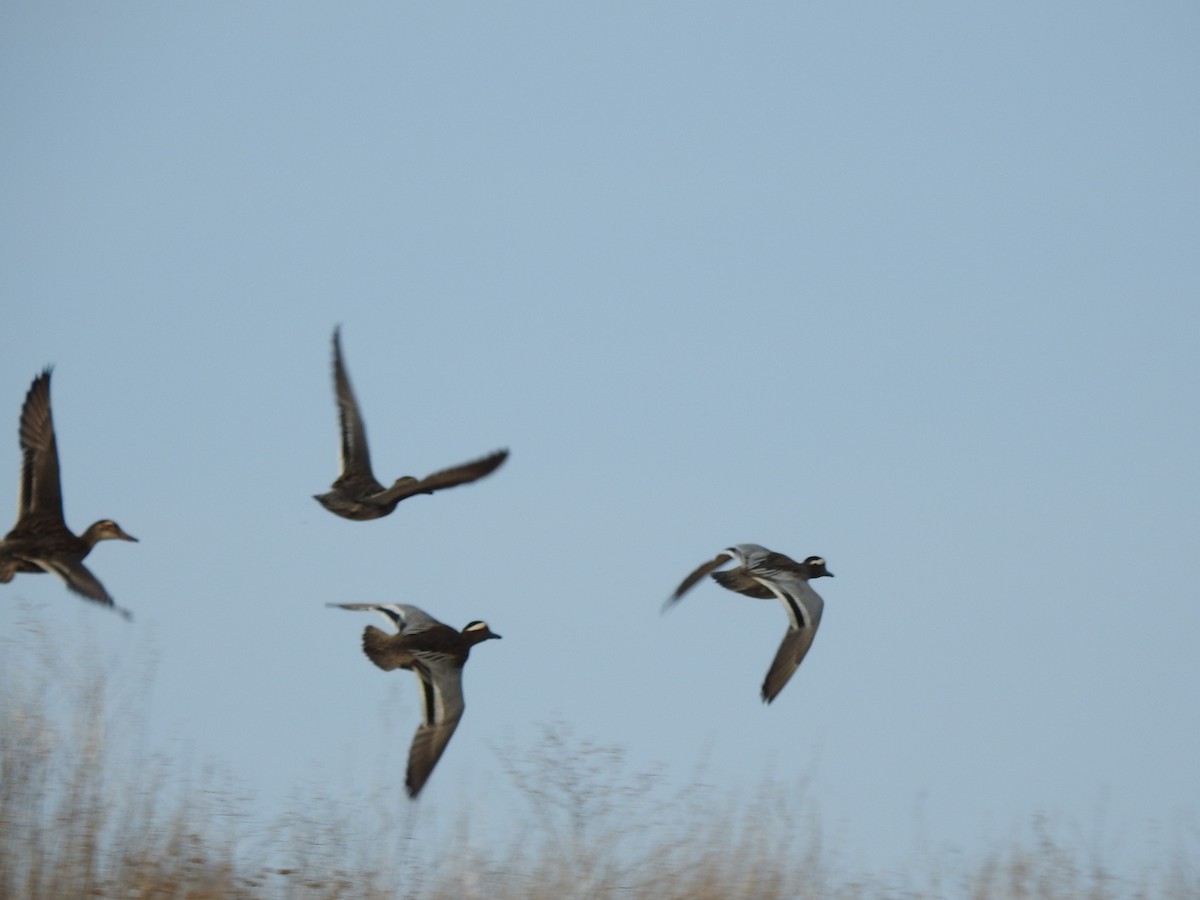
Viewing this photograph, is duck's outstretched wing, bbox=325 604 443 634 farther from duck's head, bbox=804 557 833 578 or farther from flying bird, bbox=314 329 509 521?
duck's head, bbox=804 557 833 578

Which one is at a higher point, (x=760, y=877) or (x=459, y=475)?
(x=459, y=475)

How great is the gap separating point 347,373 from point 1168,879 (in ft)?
23.7

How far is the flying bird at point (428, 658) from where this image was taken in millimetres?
9914

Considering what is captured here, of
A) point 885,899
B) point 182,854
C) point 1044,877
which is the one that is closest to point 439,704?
point 182,854

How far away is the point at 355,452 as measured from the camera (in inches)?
522

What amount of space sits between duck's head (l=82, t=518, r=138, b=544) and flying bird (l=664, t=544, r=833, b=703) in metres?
4.03

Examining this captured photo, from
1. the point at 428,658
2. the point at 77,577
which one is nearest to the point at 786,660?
the point at 428,658

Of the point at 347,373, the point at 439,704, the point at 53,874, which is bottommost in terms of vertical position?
the point at 53,874

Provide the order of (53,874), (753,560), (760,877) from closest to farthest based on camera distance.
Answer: (53,874) < (760,877) < (753,560)

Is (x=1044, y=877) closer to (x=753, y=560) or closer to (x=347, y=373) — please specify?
(x=753, y=560)

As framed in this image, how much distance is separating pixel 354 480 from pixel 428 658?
9.79 ft

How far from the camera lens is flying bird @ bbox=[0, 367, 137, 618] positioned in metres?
11.5

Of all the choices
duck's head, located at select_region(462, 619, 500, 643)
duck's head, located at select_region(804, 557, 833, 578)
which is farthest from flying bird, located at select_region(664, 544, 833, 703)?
duck's head, located at select_region(462, 619, 500, 643)

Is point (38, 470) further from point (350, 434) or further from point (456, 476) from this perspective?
point (456, 476)
